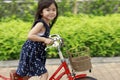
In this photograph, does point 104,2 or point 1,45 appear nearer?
point 1,45

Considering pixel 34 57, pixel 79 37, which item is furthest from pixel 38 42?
pixel 79 37

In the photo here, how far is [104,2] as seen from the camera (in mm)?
8047

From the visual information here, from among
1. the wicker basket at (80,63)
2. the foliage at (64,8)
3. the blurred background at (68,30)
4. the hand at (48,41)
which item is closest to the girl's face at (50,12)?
the hand at (48,41)

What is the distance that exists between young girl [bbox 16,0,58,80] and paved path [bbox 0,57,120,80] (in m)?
1.51

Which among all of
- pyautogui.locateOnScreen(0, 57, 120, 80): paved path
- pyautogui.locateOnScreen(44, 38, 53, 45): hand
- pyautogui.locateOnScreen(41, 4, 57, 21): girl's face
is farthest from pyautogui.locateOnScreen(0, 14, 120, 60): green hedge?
pyautogui.locateOnScreen(44, 38, 53, 45): hand


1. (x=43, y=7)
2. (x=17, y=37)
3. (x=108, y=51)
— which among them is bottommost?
(x=108, y=51)

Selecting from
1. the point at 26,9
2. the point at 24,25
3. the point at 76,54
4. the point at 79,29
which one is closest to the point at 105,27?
the point at 79,29

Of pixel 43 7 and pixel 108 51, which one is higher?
pixel 43 7

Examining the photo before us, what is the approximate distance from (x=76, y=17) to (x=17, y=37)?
5.61ft

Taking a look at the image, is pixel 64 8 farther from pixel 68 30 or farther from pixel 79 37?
pixel 79 37

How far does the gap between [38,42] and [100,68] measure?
2206mm

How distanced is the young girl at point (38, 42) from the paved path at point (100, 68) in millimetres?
1514

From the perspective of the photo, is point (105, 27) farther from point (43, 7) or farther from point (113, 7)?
point (43, 7)

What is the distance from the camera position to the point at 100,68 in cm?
579
